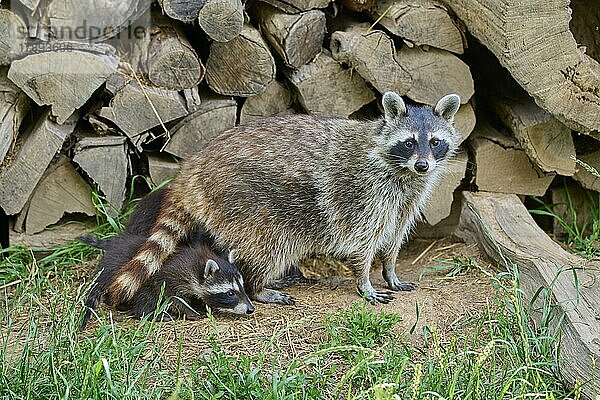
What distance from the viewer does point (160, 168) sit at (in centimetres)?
517

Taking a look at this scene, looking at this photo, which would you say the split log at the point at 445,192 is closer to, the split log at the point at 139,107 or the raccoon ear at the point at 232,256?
the raccoon ear at the point at 232,256

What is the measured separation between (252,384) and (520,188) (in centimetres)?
274

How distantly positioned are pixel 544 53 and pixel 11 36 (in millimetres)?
2659

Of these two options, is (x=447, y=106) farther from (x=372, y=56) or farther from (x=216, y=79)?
(x=216, y=79)

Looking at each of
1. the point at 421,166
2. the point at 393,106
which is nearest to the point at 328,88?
the point at 393,106

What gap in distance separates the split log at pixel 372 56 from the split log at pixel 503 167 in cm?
71

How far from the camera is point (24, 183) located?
4820mm

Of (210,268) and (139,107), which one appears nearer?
(210,268)

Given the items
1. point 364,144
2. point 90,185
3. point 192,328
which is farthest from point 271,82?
point 192,328

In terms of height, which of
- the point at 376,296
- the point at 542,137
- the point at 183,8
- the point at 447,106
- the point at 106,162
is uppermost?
the point at 183,8

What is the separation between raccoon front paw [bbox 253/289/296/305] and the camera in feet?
15.3

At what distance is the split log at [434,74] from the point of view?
4.96 m

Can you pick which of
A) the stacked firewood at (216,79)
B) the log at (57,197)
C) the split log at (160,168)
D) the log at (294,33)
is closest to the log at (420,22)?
the stacked firewood at (216,79)

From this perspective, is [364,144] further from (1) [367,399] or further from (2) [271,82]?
(1) [367,399]
